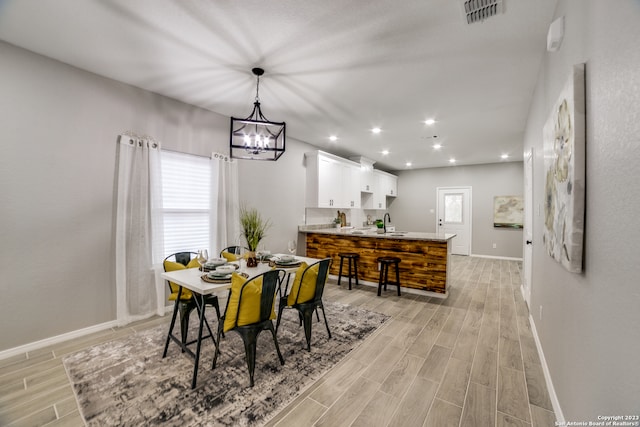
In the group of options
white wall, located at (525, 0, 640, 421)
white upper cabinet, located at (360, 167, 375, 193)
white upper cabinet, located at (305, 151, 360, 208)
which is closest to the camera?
white wall, located at (525, 0, 640, 421)

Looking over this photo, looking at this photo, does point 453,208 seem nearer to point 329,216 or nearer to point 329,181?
point 329,216

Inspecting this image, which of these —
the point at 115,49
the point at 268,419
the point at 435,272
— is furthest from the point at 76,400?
the point at 435,272

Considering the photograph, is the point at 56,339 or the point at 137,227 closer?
the point at 56,339

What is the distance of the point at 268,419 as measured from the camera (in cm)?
172

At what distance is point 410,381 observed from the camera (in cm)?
212

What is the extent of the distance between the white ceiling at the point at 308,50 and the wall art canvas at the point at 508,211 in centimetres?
419

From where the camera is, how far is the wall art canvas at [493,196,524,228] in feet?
23.9

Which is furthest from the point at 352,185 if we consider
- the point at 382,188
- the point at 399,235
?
the point at 399,235

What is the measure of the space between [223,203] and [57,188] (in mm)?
1786

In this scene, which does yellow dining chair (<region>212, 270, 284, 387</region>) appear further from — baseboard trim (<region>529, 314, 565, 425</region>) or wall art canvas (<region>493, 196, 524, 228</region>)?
wall art canvas (<region>493, 196, 524, 228</region>)

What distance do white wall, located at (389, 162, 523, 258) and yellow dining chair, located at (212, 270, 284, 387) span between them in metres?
7.59

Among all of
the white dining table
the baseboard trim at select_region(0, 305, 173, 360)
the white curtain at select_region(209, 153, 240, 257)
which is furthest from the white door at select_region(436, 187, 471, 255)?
the baseboard trim at select_region(0, 305, 173, 360)

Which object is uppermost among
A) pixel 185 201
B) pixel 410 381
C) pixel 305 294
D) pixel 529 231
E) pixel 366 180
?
pixel 366 180

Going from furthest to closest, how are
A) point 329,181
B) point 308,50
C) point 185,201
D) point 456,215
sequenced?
point 456,215
point 329,181
point 185,201
point 308,50
